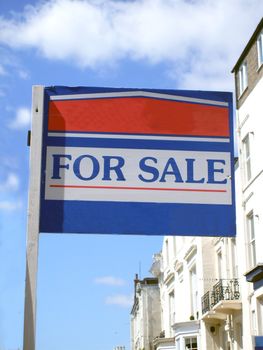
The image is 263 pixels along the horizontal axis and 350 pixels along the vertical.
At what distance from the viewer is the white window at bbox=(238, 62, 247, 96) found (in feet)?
91.0

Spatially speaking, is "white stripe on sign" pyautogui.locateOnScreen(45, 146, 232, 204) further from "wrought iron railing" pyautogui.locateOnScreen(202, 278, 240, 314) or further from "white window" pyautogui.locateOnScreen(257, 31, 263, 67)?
"wrought iron railing" pyautogui.locateOnScreen(202, 278, 240, 314)

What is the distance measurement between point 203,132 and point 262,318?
20.5m

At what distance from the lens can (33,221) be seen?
5363mm

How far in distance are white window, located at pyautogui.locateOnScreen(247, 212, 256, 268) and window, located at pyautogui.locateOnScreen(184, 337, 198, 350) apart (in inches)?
438

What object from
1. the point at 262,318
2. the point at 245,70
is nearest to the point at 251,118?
the point at 245,70

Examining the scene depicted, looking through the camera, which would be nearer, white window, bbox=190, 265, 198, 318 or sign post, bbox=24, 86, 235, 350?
sign post, bbox=24, 86, 235, 350

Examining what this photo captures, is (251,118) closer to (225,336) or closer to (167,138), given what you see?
(225,336)

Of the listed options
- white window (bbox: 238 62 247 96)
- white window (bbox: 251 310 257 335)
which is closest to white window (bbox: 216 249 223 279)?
white window (bbox: 251 310 257 335)

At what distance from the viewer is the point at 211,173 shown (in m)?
5.90

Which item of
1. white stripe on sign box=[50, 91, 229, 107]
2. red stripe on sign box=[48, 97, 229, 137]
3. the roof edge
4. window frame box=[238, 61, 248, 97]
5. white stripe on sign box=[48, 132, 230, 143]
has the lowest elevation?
white stripe on sign box=[48, 132, 230, 143]

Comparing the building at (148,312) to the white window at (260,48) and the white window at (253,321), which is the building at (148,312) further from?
the white window at (260,48)

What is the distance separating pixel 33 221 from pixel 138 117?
4.18 ft

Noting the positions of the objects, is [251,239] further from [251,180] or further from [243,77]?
[243,77]

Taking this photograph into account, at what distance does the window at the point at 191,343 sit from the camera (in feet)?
119
